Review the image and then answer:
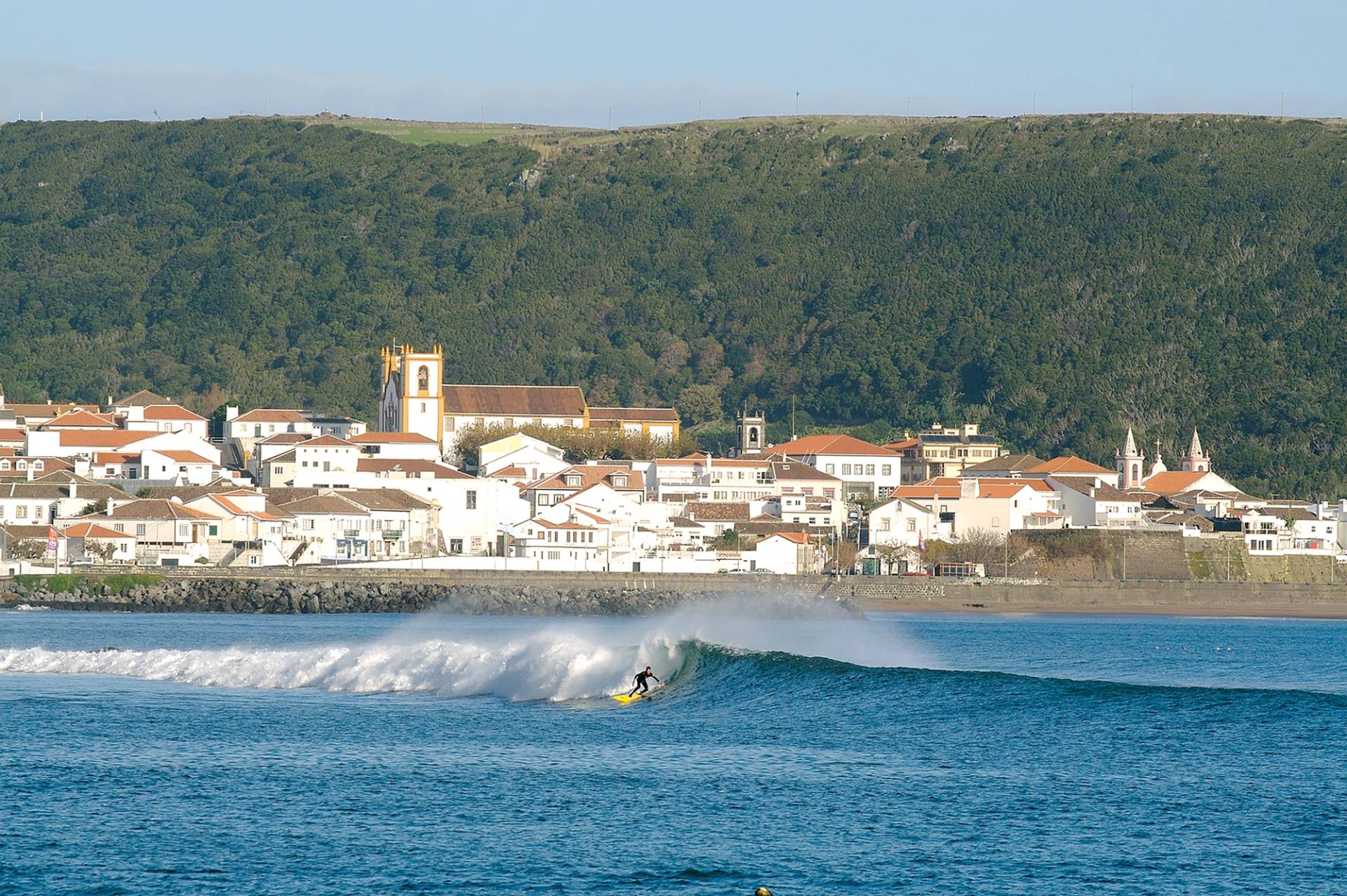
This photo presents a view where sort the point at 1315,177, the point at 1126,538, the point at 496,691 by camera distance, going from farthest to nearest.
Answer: the point at 1315,177 → the point at 1126,538 → the point at 496,691

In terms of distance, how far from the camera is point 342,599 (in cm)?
6612

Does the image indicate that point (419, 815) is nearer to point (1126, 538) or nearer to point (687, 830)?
point (687, 830)

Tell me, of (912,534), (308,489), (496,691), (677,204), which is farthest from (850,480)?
(677,204)

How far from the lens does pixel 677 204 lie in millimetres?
196375

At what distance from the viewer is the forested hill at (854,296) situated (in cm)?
14150

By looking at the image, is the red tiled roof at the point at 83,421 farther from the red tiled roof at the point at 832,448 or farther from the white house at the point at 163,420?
the red tiled roof at the point at 832,448

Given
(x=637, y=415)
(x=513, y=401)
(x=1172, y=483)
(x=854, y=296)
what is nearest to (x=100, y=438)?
(x=513, y=401)

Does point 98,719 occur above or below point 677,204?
below

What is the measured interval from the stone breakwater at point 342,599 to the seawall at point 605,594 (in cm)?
6

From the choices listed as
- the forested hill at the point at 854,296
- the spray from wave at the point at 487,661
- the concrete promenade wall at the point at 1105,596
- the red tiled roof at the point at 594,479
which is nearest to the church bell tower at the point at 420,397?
the red tiled roof at the point at 594,479

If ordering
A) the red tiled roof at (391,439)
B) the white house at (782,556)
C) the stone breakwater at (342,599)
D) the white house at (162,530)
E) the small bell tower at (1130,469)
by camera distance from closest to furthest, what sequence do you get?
the stone breakwater at (342,599), the white house at (162,530), the white house at (782,556), the red tiled roof at (391,439), the small bell tower at (1130,469)

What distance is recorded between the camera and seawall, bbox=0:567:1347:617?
65.1m

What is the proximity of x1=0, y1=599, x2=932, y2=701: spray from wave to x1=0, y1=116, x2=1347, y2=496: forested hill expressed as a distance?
94829mm

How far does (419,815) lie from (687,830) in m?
2.54
